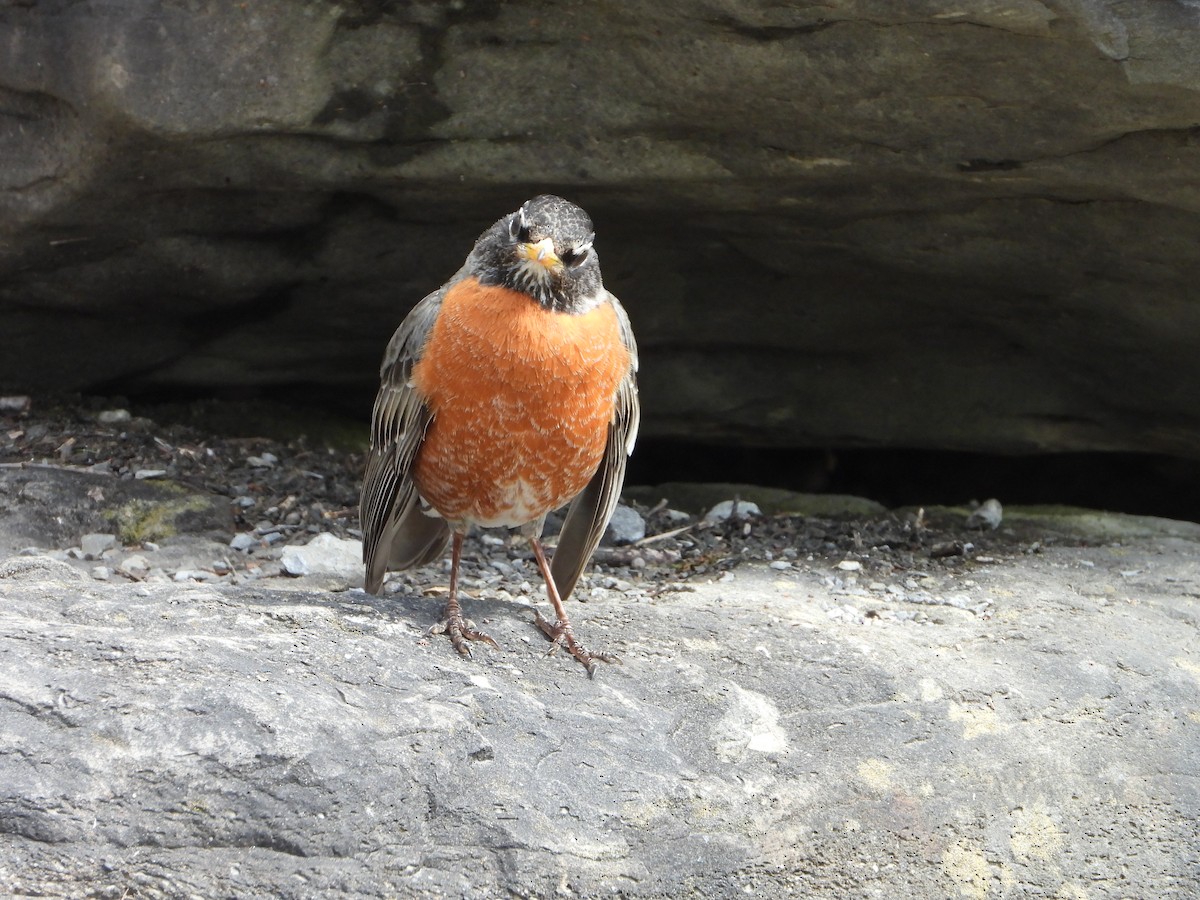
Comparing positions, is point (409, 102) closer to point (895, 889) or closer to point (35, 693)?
point (35, 693)

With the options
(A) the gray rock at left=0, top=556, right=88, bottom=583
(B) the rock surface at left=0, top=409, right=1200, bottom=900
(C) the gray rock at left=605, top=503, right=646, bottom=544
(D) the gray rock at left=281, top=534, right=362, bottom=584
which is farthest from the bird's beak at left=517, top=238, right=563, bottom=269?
(C) the gray rock at left=605, top=503, right=646, bottom=544

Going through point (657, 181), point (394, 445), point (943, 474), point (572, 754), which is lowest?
point (943, 474)

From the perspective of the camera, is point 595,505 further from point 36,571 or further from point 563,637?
point 36,571

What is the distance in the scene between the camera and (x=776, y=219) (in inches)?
224

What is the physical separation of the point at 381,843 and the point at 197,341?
13.4 ft

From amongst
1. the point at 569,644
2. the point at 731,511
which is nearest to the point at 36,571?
the point at 569,644

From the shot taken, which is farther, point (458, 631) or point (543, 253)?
point (458, 631)

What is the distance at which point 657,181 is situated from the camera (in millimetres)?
5258

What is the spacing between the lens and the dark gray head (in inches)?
155

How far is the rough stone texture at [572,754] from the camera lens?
9.98ft

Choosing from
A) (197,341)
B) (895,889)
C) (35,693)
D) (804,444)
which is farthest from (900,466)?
(35,693)

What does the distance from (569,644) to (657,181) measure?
2.12 meters

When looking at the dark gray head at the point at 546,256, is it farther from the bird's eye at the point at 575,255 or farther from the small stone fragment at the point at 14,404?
the small stone fragment at the point at 14,404

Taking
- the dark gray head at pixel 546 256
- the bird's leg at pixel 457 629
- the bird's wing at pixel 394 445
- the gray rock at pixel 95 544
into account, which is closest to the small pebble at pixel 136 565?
the gray rock at pixel 95 544
